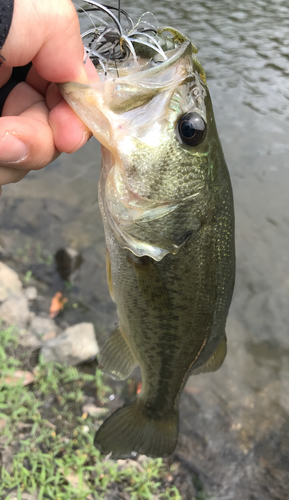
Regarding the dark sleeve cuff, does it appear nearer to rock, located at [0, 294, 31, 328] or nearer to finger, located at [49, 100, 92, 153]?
finger, located at [49, 100, 92, 153]

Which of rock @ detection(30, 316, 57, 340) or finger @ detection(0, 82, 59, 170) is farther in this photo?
rock @ detection(30, 316, 57, 340)

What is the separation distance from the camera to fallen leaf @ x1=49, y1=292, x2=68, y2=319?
3.90 meters

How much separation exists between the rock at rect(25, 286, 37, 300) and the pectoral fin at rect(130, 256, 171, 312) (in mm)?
2455

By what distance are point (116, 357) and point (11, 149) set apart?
59.2 inches

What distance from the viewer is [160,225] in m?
1.55

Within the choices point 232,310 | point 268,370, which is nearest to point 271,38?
point 232,310

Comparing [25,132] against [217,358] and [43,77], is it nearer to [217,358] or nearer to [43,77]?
[43,77]

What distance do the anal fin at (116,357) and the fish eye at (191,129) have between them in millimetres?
1306

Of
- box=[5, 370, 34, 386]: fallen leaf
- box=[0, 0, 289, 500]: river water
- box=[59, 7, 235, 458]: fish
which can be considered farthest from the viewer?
box=[0, 0, 289, 500]: river water

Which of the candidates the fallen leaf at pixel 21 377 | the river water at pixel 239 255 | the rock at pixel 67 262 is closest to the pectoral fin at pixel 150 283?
the fallen leaf at pixel 21 377

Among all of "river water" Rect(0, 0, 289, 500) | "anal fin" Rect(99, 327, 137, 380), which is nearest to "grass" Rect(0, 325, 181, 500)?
"river water" Rect(0, 0, 289, 500)

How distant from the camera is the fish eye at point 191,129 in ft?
4.59

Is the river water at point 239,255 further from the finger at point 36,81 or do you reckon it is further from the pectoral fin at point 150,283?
the finger at point 36,81

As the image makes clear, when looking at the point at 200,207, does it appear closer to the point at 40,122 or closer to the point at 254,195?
the point at 40,122
